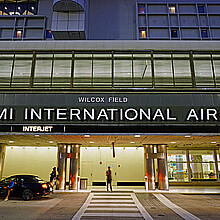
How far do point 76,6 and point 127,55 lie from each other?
65.5 feet

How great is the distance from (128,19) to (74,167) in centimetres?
2880

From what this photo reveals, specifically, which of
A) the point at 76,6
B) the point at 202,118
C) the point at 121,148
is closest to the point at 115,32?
the point at 76,6

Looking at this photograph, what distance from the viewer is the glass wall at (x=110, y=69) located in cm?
1516

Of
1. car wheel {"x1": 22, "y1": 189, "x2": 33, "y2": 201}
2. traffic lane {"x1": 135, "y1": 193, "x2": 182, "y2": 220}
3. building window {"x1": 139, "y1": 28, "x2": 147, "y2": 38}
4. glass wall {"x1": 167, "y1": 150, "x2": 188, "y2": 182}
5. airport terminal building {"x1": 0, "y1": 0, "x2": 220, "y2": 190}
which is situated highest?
building window {"x1": 139, "y1": 28, "x2": 147, "y2": 38}

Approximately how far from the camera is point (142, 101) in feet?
46.2

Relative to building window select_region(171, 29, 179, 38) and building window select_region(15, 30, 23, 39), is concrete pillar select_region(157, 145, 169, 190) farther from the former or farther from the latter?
building window select_region(15, 30, 23, 39)

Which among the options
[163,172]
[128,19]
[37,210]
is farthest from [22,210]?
[128,19]

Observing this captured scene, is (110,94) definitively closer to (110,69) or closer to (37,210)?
→ (110,69)

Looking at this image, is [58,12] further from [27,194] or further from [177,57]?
[27,194]

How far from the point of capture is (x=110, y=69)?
50.5ft

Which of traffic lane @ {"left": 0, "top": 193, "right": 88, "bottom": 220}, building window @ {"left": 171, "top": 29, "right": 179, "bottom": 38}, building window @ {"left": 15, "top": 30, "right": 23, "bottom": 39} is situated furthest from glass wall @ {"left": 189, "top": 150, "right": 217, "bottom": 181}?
building window @ {"left": 15, "top": 30, "right": 23, "bottom": 39}

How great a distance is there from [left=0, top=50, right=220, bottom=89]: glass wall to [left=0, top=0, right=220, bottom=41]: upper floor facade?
21.8m

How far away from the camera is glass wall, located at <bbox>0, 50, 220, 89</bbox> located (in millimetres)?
15156

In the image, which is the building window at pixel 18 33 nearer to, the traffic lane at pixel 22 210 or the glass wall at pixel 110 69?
the glass wall at pixel 110 69
